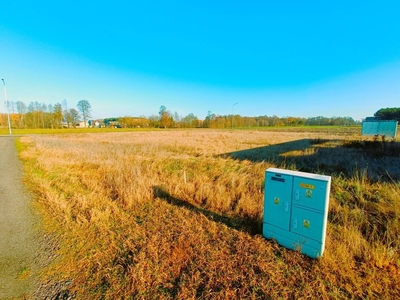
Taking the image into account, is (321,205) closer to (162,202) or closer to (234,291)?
(234,291)

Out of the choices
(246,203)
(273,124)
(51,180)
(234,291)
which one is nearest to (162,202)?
(246,203)

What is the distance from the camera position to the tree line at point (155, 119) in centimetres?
6731

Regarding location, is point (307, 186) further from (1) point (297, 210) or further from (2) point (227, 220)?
(2) point (227, 220)

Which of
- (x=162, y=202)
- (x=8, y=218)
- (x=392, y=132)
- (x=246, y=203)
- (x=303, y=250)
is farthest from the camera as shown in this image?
(x=392, y=132)

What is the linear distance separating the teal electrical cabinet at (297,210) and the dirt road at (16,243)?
3572mm

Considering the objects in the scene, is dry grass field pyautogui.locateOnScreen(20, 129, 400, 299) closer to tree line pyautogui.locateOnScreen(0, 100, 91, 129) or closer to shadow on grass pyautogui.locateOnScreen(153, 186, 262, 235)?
shadow on grass pyautogui.locateOnScreen(153, 186, 262, 235)

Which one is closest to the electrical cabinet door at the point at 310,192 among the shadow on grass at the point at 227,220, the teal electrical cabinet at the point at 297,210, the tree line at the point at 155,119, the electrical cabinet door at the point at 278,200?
the teal electrical cabinet at the point at 297,210

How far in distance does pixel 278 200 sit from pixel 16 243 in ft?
15.3

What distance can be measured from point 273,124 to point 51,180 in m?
111

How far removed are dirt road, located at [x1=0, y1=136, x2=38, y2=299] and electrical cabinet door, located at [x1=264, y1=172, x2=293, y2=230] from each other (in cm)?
354

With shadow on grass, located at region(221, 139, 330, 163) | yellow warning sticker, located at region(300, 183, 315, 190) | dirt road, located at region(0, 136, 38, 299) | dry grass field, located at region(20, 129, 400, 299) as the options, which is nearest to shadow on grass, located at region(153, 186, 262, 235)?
dry grass field, located at region(20, 129, 400, 299)

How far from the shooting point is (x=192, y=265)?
257 cm

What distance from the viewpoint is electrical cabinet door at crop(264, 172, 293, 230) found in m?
2.94

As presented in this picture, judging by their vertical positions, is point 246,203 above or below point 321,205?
below
